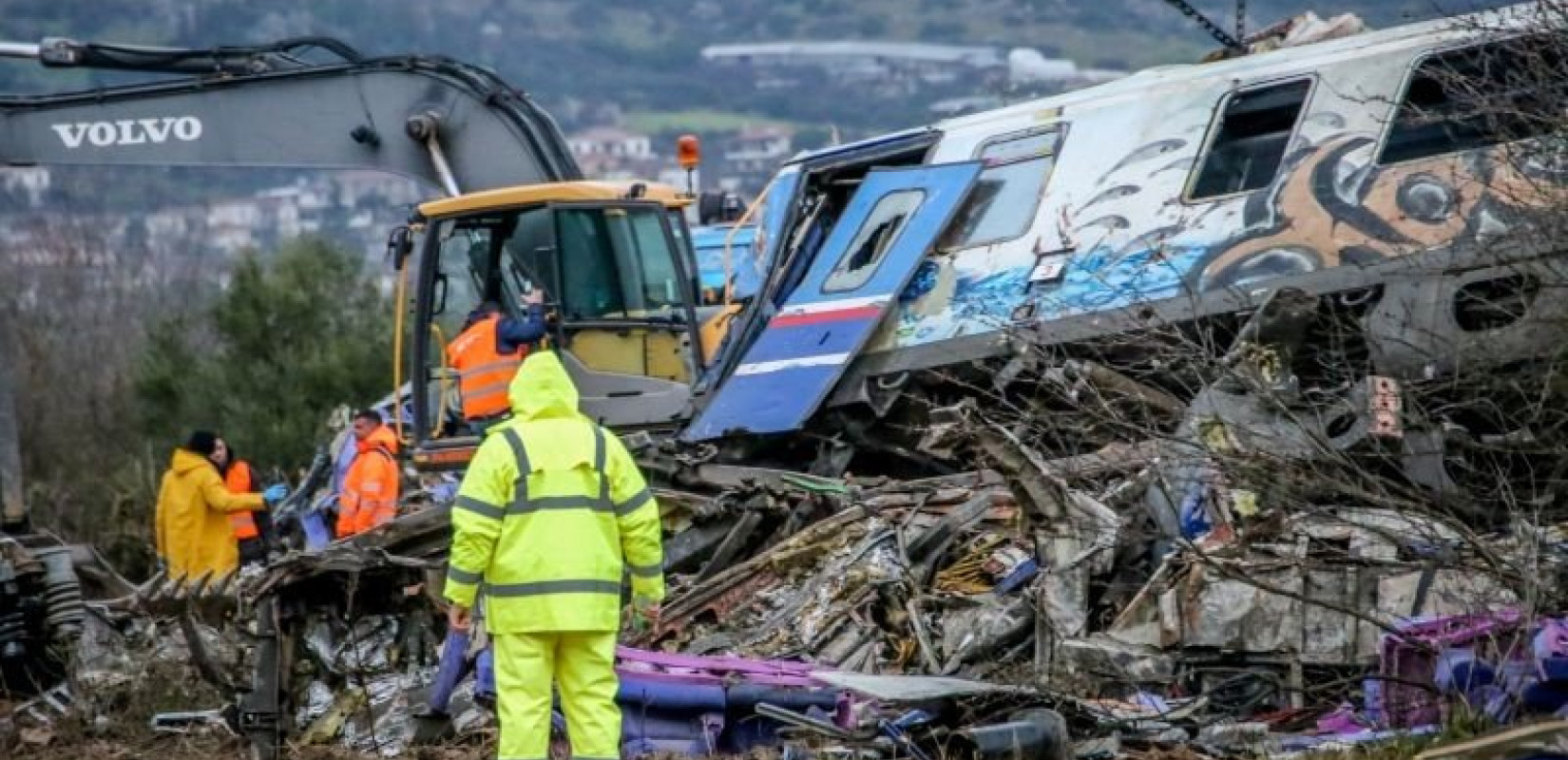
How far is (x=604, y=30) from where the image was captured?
301 ft

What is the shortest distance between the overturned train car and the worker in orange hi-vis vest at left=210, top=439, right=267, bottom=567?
4110 millimetres

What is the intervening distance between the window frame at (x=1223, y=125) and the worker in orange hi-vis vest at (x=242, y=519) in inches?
281

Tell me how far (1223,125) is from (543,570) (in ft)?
20.9

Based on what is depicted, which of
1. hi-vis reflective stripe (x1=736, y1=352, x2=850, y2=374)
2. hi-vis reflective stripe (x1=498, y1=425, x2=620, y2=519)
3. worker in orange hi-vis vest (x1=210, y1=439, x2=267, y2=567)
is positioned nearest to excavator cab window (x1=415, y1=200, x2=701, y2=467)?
hi-vis reflective stripe (x1=736, y1=352, x2=850, y2=374)

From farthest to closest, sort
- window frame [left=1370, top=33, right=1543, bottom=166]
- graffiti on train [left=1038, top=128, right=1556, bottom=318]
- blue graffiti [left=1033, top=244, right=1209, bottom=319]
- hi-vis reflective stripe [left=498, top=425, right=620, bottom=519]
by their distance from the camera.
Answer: blue graffiti [left=1033, top=244, right=1209, bottom=319], window frame [left=1370, top=33, right=1543, bottom=166], graffiti on train [left=1038, top=128, right=1556, bottom=318], hi-vis reflective stripe [left=498, top=425, right=620, bottom=519]

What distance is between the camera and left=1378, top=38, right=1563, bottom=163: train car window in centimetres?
1000

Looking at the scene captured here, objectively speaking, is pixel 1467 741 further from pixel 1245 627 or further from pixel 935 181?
pixel 935 181

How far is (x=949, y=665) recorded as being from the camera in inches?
444

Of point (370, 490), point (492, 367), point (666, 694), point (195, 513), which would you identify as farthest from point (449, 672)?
point (195, 513)

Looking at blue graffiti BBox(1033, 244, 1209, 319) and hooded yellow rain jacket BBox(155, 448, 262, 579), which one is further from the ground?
blue graffiti BBox(1033, 244, 1209, 319)

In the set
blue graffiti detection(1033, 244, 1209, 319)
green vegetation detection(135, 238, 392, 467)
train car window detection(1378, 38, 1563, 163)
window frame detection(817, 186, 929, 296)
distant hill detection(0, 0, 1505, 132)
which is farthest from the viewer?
distant hill detection(0, 0, 1505, 132)

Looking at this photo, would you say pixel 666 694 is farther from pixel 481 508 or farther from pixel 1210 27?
pixel 1210 27

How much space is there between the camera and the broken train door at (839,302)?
14.7m

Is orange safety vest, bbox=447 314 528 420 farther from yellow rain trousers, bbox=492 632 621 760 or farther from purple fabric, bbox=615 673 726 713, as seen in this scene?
yellow rain trousers, bbox=492 632 621 760
